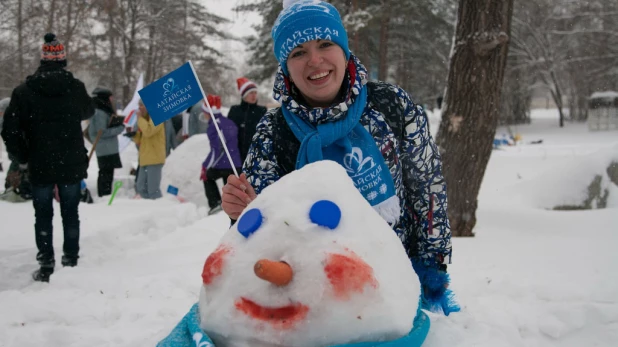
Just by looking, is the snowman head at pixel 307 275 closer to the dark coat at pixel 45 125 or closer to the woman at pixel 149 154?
the dark coat at pixel 45 125

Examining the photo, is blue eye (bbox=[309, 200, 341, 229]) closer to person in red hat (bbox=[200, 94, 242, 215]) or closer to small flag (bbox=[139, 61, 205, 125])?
small flag (bbox=[139, 61, 205, 125])

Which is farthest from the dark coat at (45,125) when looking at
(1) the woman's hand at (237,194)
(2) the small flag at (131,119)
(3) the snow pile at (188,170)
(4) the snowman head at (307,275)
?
(3) the snow pile at (188,170)

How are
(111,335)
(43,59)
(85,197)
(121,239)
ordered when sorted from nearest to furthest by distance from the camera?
(111,335)
(43,59)
(121,239)
(85,197)

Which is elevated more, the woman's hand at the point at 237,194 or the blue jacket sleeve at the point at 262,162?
the blue jacket sleeve at the point at 262,162

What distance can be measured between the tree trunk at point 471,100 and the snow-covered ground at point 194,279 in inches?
20.3

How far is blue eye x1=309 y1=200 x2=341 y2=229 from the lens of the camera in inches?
54.3

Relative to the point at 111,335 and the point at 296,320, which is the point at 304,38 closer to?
the point at 296,320

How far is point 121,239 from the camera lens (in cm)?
605

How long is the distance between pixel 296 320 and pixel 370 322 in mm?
195

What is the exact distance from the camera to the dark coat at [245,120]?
767cm

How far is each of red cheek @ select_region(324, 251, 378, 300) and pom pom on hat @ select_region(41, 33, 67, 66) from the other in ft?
14.0

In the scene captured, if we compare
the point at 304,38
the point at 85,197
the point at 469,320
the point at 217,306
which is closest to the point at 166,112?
the point at 304,38

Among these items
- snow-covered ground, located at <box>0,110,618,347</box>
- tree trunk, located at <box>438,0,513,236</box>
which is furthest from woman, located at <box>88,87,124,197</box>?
tree trunk, located at <box>438,0,513,236</box>

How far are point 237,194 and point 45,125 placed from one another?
343cm
